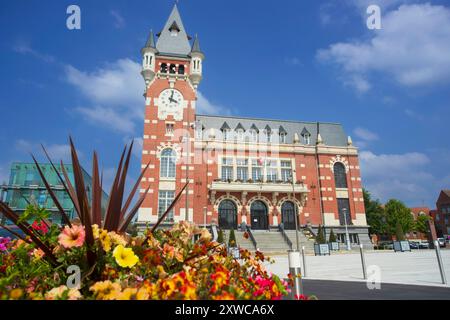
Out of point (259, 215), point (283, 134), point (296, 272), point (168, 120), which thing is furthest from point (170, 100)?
point (296, 272)

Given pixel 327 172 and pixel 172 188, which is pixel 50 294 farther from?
pixel 327 172

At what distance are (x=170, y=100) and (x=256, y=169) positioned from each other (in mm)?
12535

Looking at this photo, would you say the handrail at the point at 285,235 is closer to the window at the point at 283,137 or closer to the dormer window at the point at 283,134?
the window at the point at 283,137

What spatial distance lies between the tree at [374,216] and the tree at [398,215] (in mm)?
2128

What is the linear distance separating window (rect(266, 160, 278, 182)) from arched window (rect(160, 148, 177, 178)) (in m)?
10.7

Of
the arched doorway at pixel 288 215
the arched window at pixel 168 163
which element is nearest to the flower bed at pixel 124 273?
the arched window at pixel 168 163

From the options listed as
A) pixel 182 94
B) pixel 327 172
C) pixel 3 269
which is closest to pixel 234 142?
pixel 182 94

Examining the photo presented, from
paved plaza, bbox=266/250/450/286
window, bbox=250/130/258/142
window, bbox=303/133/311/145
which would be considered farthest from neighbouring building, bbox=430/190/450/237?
paved plaza, bbox=266/250/450/286

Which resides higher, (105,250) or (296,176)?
(296,176)

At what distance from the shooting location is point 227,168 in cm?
3181

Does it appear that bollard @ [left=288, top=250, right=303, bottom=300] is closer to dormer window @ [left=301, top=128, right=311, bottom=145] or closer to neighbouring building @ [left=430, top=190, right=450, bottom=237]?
dormer window @ [left=301, top=128, right=311, bottom=145]

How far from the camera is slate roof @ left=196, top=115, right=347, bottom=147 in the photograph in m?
34.5
